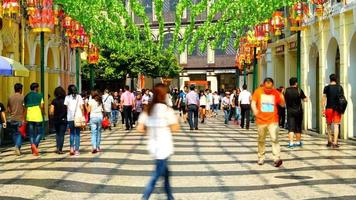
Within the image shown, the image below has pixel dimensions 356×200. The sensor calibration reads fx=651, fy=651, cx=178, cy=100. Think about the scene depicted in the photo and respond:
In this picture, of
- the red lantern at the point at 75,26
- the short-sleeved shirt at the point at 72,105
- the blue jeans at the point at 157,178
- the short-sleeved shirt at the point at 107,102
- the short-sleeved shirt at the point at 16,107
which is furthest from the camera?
the short-sleeved shirt at the point at 107,102

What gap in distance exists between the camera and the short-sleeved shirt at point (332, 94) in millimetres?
15250

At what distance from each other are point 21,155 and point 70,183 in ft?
17.1

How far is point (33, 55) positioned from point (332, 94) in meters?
14.5

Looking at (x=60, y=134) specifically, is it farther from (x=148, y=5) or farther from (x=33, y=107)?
(x=148, y=5)

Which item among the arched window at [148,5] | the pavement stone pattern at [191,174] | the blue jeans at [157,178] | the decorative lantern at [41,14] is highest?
the arched window at [148,5]

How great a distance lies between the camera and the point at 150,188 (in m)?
7.68

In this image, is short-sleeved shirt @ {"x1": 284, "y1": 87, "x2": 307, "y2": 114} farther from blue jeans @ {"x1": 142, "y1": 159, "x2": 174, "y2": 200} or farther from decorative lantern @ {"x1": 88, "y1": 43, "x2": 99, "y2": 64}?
decorative lantern @ {"x1": 88, "y1": 43, "x2": 99, "y2": 64}

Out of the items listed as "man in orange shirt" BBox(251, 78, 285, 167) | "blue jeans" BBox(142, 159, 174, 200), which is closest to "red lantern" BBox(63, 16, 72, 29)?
"man in orange shirt" BBox(251, 78, 285, 167)

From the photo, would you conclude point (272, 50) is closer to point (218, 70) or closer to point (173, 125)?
point (173, 125)

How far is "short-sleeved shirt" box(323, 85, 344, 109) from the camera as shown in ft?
50.0

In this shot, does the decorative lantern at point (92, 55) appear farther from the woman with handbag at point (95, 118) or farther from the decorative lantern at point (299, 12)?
the woman with handbag at point (95, 118)

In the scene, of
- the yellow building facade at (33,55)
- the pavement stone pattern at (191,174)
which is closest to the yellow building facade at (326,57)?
the pavement stone pattern at (191,174)

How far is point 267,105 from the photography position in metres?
12.2

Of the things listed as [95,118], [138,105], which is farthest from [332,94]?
[138,105]
